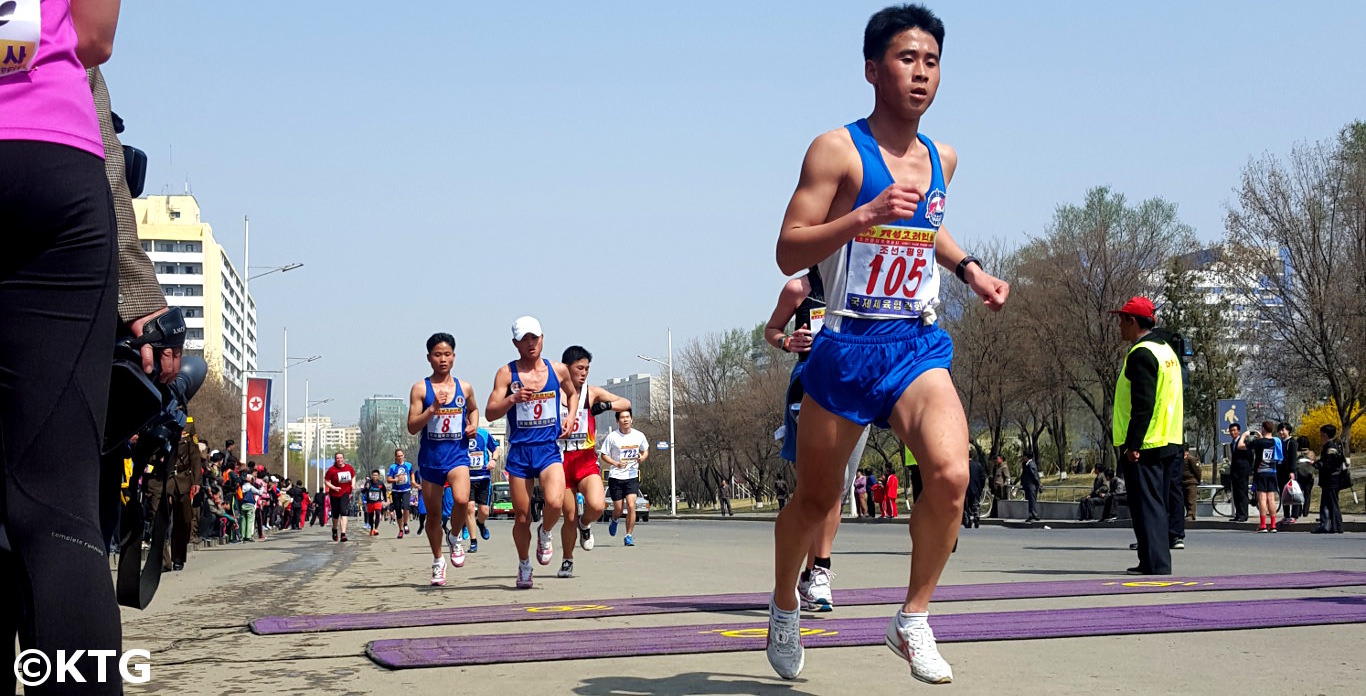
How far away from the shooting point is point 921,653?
186 inches

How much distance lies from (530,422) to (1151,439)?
4.97 m

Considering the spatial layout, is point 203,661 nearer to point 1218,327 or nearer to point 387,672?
point 387,672

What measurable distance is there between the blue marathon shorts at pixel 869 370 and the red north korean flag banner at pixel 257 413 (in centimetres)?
4992

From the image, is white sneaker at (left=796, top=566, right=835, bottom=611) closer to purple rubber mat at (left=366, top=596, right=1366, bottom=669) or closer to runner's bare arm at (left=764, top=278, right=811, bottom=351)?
purple rubber mat at (left=366, top=596, right=1366, bottom=669)

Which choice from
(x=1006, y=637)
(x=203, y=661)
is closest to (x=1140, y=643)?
(x=1006, y=637)

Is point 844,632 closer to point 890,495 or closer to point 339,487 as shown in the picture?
point 339,487

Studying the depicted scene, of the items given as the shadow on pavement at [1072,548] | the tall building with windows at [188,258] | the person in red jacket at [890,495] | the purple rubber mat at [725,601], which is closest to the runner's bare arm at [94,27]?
the purple rubber mat at [725,601]

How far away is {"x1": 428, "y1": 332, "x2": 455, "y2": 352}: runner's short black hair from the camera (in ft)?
43.1

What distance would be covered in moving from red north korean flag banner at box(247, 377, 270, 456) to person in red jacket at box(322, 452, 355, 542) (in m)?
22.8

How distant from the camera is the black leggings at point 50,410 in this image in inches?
113

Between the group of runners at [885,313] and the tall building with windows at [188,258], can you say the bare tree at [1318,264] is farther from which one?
the tall building with windows at [188,258]

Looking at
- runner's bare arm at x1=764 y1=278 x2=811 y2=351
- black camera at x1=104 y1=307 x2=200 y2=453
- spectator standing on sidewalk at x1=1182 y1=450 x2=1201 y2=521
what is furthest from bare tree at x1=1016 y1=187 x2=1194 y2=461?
black camera at x1=104 y1=307 x2=200 y2=453

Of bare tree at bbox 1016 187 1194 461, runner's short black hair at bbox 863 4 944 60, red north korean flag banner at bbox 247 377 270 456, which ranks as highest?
bare tree at bbox 1016 187 1194 461

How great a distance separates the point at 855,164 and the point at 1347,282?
44.6 meters
